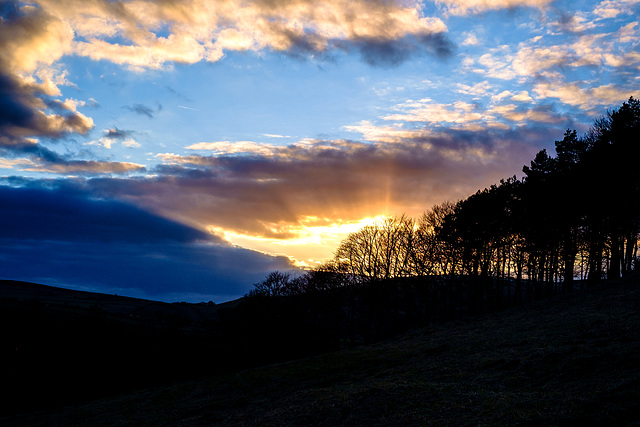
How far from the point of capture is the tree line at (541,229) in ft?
189

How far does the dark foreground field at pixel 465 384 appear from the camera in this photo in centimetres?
1869

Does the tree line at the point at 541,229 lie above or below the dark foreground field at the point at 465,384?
above

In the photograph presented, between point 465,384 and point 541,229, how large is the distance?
46.5 metres

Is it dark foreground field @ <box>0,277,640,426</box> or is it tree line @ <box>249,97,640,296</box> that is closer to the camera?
dark foreground field @ <box>0,277,640,426</box>

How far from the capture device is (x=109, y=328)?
354 feet

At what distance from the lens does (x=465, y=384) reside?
25.3 meters

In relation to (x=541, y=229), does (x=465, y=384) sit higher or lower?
lower

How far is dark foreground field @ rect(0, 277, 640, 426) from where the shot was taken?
61.3ft

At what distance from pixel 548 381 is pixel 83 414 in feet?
160

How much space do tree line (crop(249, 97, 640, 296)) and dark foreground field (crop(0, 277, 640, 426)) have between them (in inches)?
437

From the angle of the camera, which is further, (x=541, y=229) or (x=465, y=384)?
(x=541, y=229)

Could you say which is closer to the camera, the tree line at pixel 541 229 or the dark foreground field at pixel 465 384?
the dark foreground field at pixel 465 384

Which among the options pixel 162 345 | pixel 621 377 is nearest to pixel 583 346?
pixel 621 377

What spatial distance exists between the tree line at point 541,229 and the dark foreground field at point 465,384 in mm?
11103
